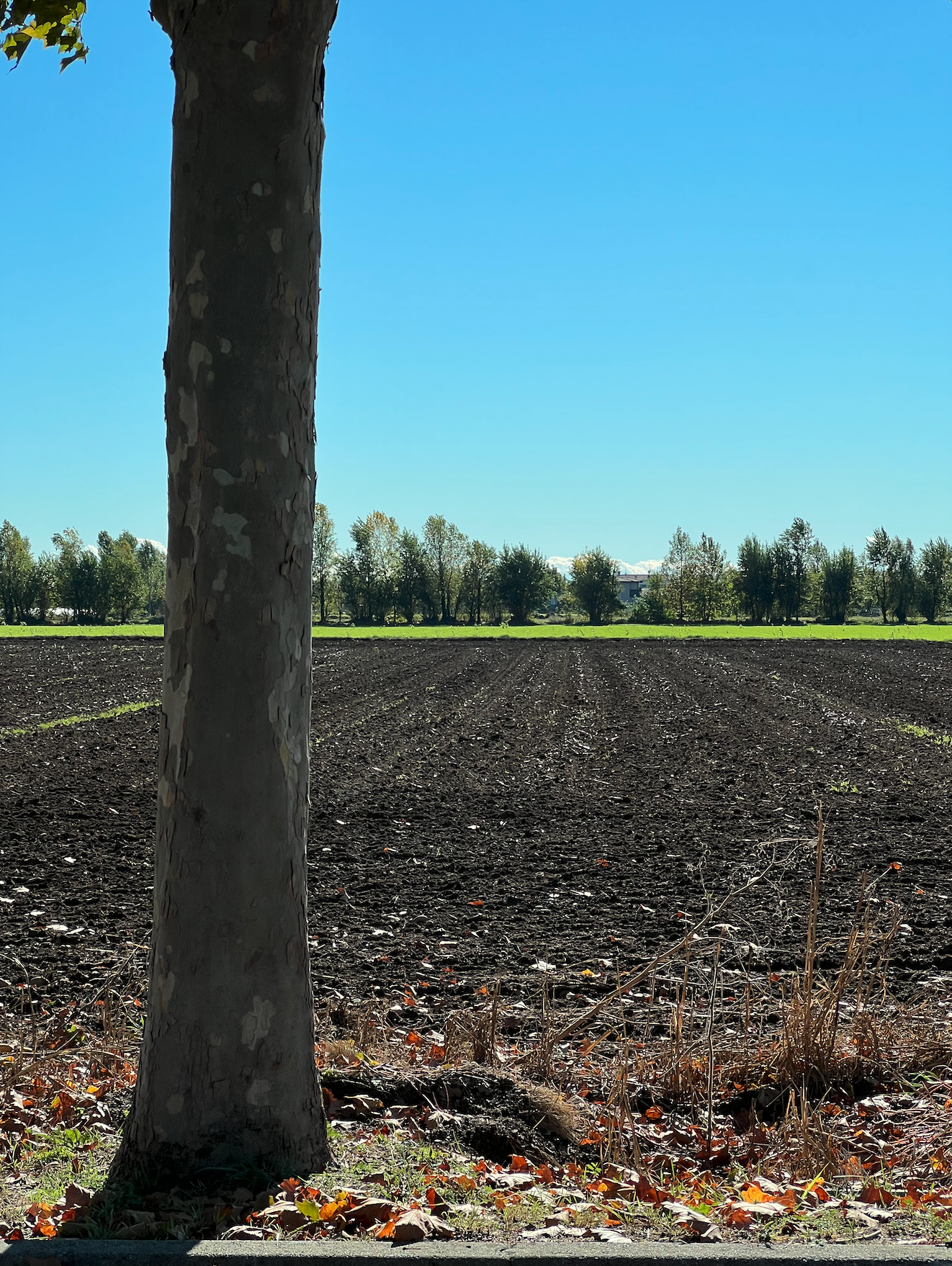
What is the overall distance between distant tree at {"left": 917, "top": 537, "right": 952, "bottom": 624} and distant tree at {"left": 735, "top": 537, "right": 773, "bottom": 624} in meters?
15.0

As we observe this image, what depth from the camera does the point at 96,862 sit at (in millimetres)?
9227

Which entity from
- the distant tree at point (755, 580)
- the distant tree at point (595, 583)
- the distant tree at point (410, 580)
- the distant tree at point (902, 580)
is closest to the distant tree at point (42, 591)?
the distant tree at point (410, 580)

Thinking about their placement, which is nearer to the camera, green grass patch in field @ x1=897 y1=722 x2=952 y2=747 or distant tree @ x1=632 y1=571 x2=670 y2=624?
green grass patch in field @ x1=897 y1=722 x2=952 y2=747

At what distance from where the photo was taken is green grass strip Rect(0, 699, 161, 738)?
18.4m

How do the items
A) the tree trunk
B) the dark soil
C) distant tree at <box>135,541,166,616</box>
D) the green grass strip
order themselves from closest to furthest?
the tree trunk
the dark soil
the green grass strip
distant tree at <box>135,541,166,616</box>

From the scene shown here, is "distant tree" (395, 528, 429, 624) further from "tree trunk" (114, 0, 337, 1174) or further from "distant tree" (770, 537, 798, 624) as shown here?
"tree trunk" (114, 0, 337, 1174)

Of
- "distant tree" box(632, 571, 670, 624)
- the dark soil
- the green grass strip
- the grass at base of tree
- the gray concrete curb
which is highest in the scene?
"distant tree" box(632, 571, 670, 624)

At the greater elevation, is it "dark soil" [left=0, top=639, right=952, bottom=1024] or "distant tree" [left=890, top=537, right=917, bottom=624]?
"distant tree" [left=890, top=537, right=917, bottom=624]

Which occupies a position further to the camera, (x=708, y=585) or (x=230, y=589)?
(x=708, y=585)

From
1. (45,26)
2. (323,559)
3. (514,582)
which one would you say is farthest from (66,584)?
(45,26)

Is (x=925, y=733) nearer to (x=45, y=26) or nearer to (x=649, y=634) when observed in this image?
(x=45, y=26)

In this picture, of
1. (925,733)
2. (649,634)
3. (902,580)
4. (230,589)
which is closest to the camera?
(230,589)

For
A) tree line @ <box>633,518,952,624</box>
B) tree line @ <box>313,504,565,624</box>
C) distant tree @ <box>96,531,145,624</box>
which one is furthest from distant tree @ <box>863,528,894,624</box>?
distant tree @ <box>96,531,145,624</box>

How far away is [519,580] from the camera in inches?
4215
